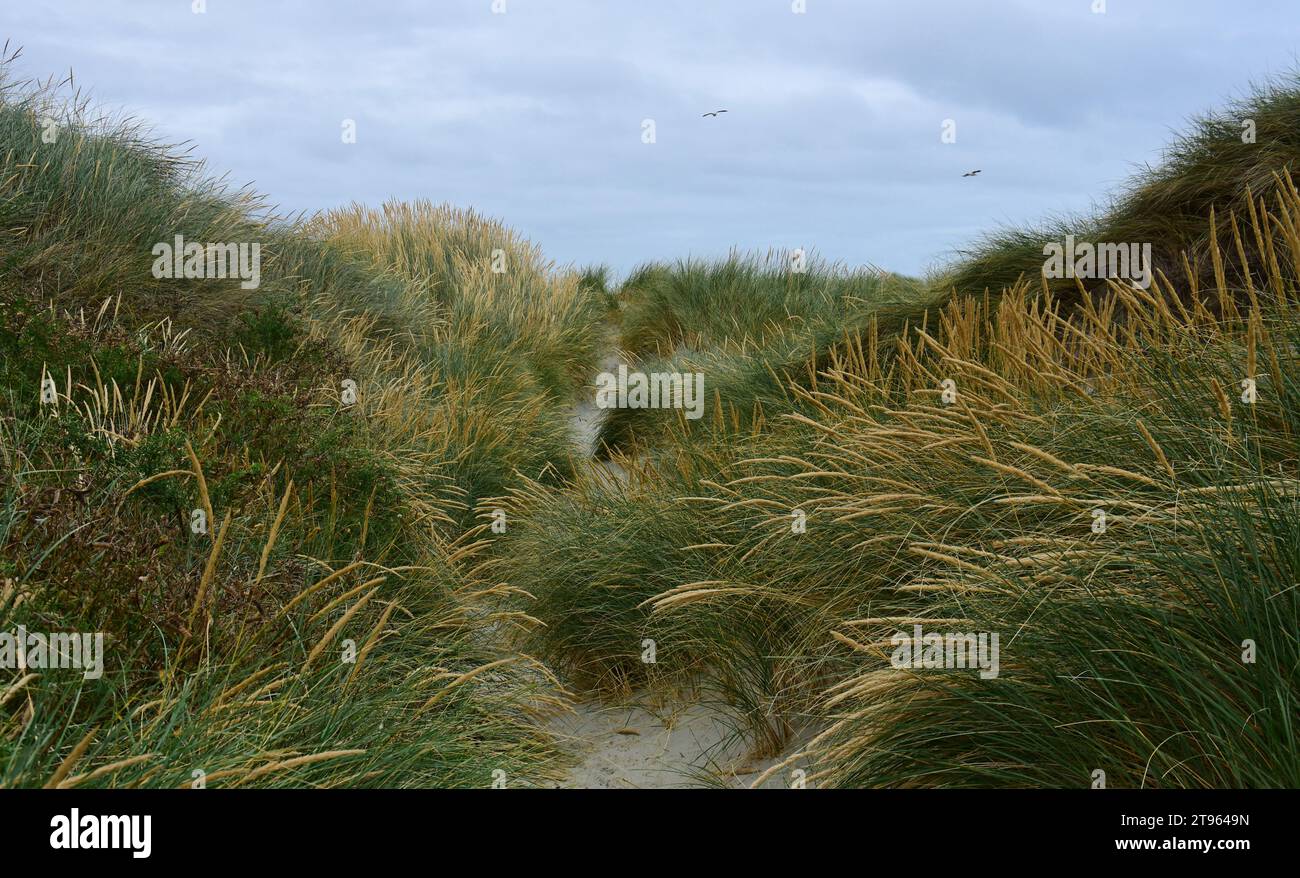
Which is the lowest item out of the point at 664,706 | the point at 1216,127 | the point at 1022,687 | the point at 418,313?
the point at 664,706

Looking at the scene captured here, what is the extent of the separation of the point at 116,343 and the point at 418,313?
5.73 meters

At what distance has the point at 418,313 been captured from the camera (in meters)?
10.9

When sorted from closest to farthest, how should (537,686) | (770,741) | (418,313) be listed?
(770,741)
(537,686)
(418,313)

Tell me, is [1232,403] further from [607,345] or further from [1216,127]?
[607,345]

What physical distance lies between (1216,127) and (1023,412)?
5423 mm

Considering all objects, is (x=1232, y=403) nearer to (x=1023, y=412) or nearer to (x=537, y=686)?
(x=1023, y=412)

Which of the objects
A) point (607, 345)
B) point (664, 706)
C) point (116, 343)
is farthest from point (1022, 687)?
point (607, 345)

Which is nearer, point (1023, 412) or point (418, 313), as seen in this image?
point (1023, 412)

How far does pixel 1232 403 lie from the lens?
314 centimetres

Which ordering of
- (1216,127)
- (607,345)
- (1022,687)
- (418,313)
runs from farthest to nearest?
(607,345) → (418,313) → (1216,127) → (1022,687)

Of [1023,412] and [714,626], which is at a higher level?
[1023,412]
